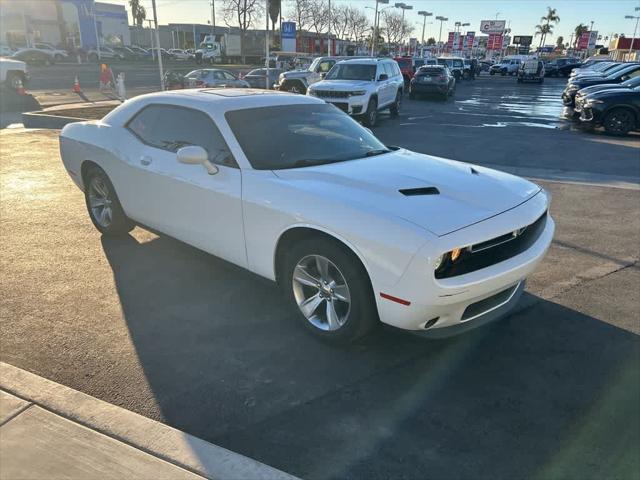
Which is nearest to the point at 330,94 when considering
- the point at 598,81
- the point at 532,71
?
the point at 598,81

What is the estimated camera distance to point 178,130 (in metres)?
4.29

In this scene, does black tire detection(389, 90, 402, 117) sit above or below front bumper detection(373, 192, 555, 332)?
below

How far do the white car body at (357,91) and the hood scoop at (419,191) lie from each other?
10.3m

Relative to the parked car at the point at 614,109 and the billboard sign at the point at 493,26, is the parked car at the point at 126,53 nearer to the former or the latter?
the parked car at the point at 614,109

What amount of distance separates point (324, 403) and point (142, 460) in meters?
1.00

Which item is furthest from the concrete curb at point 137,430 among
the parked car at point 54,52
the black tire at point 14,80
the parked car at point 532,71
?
the parked car at point 54,52

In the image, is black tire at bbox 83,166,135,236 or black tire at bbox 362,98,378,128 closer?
black tire at bbox 83,166,135,236

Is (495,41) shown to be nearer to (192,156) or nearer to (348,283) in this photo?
(192,156)

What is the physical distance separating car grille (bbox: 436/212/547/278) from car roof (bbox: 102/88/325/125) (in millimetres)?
2219

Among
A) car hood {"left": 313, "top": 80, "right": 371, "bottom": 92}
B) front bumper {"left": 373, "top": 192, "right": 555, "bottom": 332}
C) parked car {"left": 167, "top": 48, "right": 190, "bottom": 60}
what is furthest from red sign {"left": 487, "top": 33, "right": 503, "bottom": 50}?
front bumper {"left": 373, "top": 192, "right": 555, "bottom": 332}

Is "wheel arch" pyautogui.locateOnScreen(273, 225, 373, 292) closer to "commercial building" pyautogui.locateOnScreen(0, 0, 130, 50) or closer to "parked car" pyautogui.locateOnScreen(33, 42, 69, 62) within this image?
"parked car" pyautogui.locateOnScreen(33, 42, 69, 62)

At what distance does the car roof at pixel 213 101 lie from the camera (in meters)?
4.09

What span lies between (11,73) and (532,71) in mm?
37846

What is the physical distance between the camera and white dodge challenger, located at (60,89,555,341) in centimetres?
286
